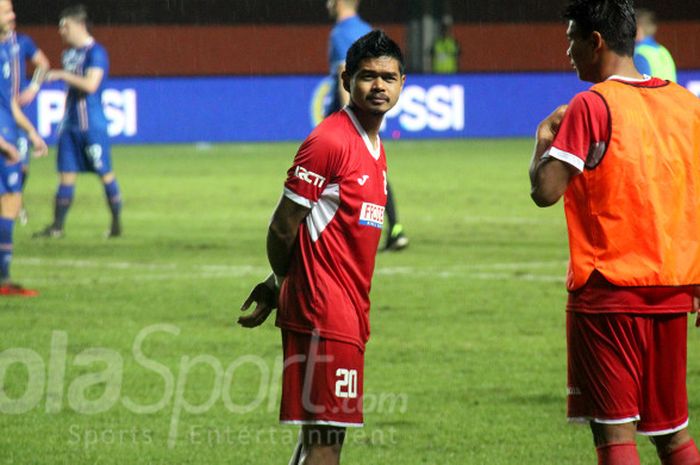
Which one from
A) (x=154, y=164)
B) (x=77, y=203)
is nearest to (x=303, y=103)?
(x=154, y=164)

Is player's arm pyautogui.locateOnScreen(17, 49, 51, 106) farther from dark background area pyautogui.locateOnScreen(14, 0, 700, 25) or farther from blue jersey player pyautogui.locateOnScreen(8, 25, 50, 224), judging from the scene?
dark background area pyautogui.locateOnScreen(14, 0, 700, 25)

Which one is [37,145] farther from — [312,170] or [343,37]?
[312,170]

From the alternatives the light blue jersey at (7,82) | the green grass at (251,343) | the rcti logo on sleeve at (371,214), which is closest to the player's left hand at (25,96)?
the light blue jersey at (7,82)

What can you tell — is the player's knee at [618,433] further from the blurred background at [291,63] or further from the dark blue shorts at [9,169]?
the blurred background at [291,63]

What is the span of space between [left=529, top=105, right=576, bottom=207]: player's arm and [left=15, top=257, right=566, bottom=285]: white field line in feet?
21.3

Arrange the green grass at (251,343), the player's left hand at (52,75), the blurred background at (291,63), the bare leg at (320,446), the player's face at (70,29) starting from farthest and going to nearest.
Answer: the blurred background at (291,63) < the player's face at (70,29) < the player's left hand at (52,75) < the green grass at (251,343) < the bare leg at (320,446)

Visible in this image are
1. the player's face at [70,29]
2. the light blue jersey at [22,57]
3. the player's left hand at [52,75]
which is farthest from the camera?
the player's face at [70,29]

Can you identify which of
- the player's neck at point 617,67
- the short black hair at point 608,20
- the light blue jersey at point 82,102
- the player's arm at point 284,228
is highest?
the short black hair at point 608,20

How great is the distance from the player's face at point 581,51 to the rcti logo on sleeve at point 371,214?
736mm

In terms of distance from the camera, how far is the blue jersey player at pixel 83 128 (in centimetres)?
1366

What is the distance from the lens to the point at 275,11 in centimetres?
4019

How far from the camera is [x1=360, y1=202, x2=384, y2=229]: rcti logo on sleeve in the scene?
4422 mm

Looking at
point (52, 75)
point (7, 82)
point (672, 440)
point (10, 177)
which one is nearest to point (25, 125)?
point (7, 82)

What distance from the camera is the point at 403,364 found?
752cm
